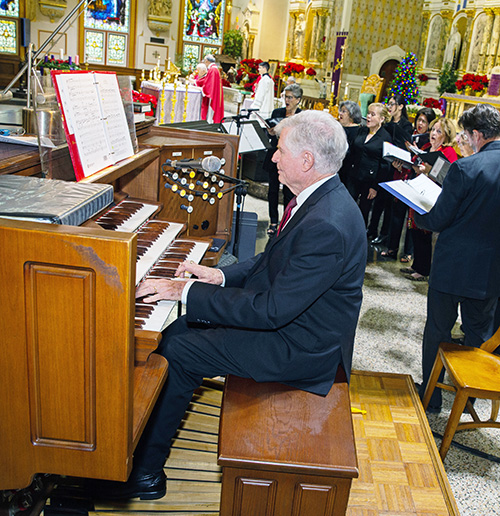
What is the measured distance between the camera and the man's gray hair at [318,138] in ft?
6.48

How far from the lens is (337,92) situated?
1402 cm

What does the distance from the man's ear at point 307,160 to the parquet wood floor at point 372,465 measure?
1278mm

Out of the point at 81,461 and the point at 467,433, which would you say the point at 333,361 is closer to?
the point at 81,461

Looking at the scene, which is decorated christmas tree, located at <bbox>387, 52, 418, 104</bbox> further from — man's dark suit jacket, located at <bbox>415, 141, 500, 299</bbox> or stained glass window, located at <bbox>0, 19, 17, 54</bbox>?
stained glass window, located at <bbox>0, 19, 17, 54</bbox>

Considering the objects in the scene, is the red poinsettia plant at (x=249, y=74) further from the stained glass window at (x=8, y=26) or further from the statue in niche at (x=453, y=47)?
the stained glass window at (x=8, y=26)

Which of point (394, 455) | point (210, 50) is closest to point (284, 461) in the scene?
point (394, 455)

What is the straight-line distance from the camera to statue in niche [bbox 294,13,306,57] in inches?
634

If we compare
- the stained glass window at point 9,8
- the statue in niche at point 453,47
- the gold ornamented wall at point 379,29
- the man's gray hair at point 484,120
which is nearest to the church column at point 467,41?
the statue in niche at point 453,47

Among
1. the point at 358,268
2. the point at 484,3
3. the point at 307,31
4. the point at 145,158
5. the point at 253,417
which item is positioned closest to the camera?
the point at 253,417

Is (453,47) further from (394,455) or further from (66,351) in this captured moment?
(66,351)

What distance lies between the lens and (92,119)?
2324mm

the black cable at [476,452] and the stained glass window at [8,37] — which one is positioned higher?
the stained glass window at [8,37]

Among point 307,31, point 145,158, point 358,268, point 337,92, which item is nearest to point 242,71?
point 337,92

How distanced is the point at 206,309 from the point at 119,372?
673 millimetres
